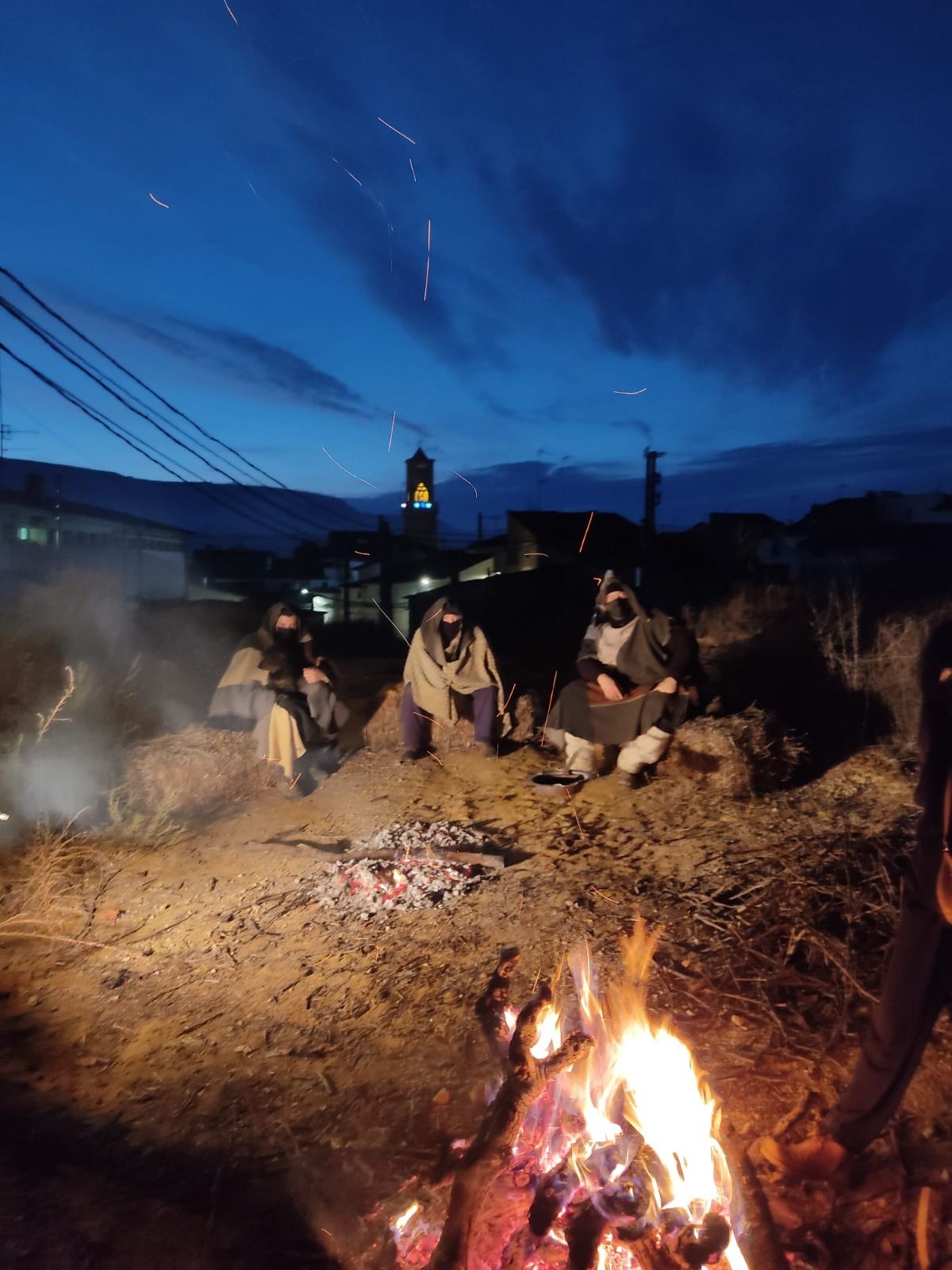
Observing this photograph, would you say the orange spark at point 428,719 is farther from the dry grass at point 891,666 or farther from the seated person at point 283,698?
the dry grass at point 891,666

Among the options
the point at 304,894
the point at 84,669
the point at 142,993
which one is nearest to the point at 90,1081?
the point at 142,993

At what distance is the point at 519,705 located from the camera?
7551 mm

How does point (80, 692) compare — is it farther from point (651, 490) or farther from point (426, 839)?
point (651, 490)

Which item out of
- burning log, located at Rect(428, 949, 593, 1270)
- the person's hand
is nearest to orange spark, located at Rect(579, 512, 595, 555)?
the person's hand

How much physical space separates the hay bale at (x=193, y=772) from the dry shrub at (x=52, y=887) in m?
0.75

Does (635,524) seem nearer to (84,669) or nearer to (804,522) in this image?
(804,522)

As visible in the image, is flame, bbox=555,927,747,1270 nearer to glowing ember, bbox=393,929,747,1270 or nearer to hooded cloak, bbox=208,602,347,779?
glowing ember, bbox=393,929,747,1270

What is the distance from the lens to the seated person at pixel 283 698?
6.42 m

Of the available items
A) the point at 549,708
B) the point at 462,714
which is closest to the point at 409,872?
the point at 462,714

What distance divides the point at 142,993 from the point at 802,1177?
293cm

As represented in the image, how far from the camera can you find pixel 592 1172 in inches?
87.4

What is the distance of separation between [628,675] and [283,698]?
2903 mm

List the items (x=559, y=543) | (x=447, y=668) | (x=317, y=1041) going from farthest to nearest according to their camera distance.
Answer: (x=559, y=543), (x=447, y=668), (x=317, y=1041)

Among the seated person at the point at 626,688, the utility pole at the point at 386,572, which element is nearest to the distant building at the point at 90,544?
the utility pole at the point at 386,572
